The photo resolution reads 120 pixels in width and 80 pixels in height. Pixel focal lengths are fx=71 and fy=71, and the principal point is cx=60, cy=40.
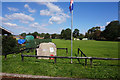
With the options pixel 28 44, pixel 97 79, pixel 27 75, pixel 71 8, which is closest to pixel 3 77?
pixel 27 75

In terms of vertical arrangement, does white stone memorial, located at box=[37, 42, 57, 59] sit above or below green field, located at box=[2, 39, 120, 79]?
above

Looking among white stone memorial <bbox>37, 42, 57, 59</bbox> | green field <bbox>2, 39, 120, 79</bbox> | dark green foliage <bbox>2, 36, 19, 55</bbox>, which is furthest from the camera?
dark green foliage <bbox>2, 36, 19, 55</bbox>

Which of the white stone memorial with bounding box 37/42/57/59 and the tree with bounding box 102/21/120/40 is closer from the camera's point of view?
the white stone memorial with bounding box 37/42/57/59

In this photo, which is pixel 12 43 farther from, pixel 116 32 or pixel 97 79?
pixel 116 32

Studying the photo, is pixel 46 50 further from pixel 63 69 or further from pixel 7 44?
pixel 7 44

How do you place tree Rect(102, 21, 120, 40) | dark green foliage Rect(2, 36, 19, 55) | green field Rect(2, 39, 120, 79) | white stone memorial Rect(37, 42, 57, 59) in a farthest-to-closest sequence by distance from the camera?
tree Rect(102, 21, 120, 40) → dark green foliage Rect(2, 36, 19, 55) → white stone memorial Rect(37, 42, 57, 59) → green field Rect(2, 39, 120, 79)

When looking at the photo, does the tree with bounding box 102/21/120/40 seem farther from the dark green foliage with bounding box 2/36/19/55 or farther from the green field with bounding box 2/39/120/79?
the dark green foliage with bounding box 2/36/19/55

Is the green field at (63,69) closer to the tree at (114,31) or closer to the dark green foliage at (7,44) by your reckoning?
the dark green foliage at (7,44)

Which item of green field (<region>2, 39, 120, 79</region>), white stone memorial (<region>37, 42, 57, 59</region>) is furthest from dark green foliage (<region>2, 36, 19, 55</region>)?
white stone memorial (<region>37, 42, 57, 59</region>)

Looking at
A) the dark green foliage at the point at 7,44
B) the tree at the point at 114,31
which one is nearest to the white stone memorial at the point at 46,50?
the dark green foliage at the point at 7,44

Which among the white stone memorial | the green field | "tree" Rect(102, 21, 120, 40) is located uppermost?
"tree" Rect(102, 21, 120, 40)

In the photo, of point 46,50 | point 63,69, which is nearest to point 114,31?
point 46,50

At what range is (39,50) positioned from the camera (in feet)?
22.6

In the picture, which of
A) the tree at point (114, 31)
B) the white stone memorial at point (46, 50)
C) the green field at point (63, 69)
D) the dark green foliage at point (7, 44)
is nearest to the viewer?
the green field at point (63, 69)
